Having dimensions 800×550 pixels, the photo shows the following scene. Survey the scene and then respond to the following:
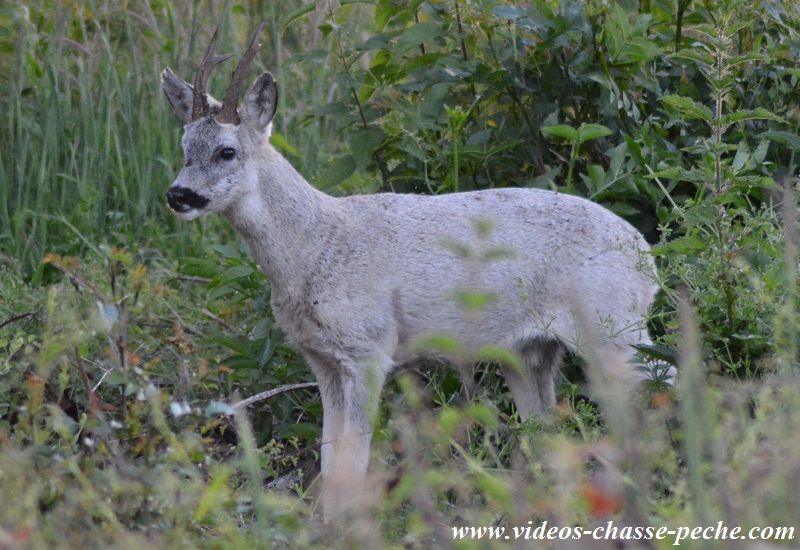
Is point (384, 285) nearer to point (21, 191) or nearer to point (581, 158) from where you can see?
point (581, 158)

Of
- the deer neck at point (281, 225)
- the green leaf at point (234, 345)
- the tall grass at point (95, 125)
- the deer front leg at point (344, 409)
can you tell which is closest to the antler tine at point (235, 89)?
the deer neck at point (281, 225)

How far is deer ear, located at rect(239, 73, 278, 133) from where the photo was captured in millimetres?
5285

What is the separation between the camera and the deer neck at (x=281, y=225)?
5.18m

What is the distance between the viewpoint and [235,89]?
5102 mm

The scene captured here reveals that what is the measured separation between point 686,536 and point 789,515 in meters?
0.26

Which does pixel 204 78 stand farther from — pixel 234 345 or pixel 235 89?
pixel 234 345

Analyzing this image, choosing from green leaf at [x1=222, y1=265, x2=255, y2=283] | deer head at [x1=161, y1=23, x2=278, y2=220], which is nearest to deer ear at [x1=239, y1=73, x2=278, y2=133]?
deer head at [x1=161, y1=23, x2=278, y2=220]

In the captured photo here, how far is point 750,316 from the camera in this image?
169 inches

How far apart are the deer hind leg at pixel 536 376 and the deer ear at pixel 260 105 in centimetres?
157

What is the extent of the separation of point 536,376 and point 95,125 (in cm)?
363

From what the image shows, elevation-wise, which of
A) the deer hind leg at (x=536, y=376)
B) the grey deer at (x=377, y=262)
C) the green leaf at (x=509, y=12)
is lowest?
the deer hind leg at (x=536, y=376)

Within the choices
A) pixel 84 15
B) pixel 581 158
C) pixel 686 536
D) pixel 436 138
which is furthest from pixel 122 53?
pixel 686 536

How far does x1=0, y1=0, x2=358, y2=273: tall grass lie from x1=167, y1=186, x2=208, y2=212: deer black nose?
1960mm

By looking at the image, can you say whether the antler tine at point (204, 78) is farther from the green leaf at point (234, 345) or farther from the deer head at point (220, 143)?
the green leaf at point (234, 345)
